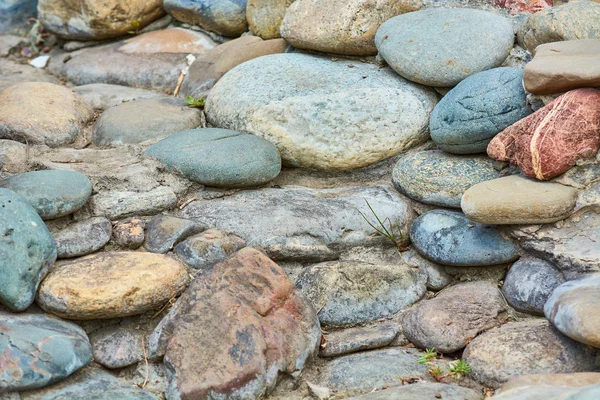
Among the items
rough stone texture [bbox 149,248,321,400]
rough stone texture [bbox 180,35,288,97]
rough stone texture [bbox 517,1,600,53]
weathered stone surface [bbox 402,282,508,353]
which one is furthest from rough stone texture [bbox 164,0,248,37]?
weathered stone surface [bbox 402,282,508,353]

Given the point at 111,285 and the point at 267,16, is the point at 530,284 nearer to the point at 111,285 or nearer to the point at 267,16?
the point at 111,285

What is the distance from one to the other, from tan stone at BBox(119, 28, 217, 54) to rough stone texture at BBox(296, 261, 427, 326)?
2.42m

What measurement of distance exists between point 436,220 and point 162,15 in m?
3.08

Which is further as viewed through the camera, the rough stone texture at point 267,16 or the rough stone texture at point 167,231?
the rough stone texture at point 267,16

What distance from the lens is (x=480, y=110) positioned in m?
3.84

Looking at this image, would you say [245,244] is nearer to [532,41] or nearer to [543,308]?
[543,308]

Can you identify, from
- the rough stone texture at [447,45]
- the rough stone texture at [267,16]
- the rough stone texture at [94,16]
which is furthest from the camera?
the rough stone texture at [94,16]

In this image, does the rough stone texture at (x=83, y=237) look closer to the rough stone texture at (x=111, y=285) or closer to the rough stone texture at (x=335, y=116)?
the rough stone texture at (x=111, y=285)

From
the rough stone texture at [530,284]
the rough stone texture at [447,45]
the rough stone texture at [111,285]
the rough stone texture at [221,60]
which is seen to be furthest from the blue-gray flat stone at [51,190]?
the rough stone texture at [530,284]

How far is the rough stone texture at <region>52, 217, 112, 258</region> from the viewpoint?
3463 millimetres

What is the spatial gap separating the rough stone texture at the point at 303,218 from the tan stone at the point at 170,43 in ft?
6.09

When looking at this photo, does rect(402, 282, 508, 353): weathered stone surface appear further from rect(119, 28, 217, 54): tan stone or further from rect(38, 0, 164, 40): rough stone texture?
rect(38, 0, 164, 40): rough stone texture

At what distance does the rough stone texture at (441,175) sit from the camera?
3836mm

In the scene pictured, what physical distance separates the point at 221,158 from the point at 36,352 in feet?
4.70
